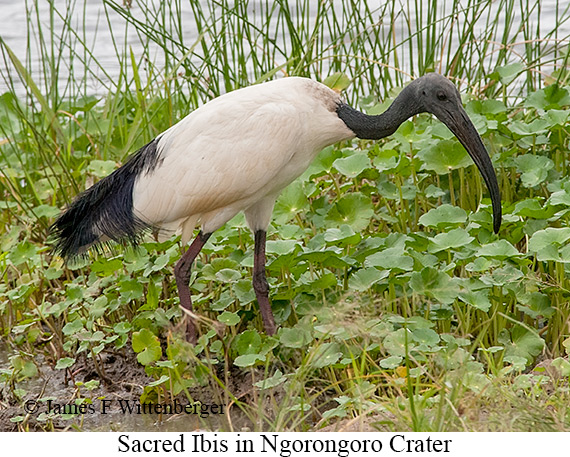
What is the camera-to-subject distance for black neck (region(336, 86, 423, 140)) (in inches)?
150

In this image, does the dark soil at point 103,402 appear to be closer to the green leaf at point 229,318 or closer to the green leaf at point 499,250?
the green leaf at point 229,318

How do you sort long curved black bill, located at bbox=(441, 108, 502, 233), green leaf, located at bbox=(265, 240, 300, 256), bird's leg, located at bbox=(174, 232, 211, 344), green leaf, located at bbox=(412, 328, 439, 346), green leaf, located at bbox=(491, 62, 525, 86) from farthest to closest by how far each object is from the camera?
1. green leaf, located at bbox=(491, 62, 525, 86)
2. bird's leg, located at bbox=(174, 232, 211, 344)
3. long curved black bill, located at bbox=(441, 108, 502, 233)
4. green leaf, located at bbox=(265, 240, 300, 256)
5. green leaf, located at bbox=(412, 328, 439, 346)

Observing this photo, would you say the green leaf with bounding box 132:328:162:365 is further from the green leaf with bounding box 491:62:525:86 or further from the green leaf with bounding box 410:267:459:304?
the green leaf with bounding box 491:62:525:86

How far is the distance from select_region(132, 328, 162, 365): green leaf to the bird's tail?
539 mm

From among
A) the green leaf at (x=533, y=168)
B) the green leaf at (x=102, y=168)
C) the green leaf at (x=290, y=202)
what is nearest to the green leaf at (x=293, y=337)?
the green leaf at (x=290, y=202)

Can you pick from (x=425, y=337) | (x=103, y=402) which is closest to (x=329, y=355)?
(x=425, y=337)

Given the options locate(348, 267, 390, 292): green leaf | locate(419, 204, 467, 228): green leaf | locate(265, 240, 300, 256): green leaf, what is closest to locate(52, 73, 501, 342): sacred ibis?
locate(419, 204, 467, 228): green leaf

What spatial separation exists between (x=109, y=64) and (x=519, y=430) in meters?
6.08

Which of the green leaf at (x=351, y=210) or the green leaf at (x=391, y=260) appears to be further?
the green leaf at (x=351, y=210)

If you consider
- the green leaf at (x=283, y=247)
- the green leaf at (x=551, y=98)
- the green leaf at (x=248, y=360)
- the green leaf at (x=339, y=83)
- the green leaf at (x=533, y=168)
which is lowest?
the green leaf at (x=248, y=360)

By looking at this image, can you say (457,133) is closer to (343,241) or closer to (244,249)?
(343,241)

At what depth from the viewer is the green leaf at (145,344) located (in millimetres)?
3488

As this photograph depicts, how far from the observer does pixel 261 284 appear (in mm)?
3893

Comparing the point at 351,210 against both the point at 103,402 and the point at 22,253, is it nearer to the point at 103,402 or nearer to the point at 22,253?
the point at 103,402
